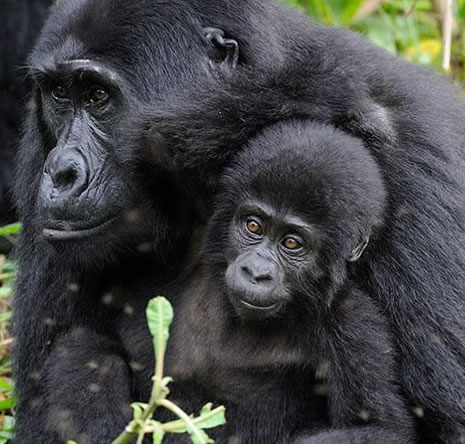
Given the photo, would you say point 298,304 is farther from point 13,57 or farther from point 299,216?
point 13,57

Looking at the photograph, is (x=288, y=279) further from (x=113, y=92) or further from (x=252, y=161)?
(x=113, y=92)

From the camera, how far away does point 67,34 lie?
512cm

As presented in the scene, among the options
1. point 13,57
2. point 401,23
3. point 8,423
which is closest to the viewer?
point 8,423

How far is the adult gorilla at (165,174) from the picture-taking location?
4703mm

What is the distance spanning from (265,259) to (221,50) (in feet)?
3.22

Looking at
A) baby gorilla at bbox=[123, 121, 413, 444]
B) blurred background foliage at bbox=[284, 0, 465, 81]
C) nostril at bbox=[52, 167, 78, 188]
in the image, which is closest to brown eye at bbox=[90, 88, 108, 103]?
nostril at bbox=[52, 167, 78, 188]

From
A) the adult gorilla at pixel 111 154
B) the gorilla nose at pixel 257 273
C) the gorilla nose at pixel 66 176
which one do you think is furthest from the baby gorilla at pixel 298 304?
the gorilla nose at pixel 66 176

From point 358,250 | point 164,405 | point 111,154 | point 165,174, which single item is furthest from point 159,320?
point 111,154

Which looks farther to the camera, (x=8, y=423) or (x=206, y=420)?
(x=8, y=423)

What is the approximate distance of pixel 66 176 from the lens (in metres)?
4.91

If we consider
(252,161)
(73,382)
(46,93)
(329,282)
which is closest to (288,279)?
(329,282)

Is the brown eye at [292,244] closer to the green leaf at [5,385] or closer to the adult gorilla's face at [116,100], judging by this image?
the adult gorilla's face at [116,100]

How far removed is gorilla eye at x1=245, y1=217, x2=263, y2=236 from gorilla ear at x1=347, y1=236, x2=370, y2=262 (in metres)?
0.36

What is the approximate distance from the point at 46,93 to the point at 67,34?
0.30 metres
